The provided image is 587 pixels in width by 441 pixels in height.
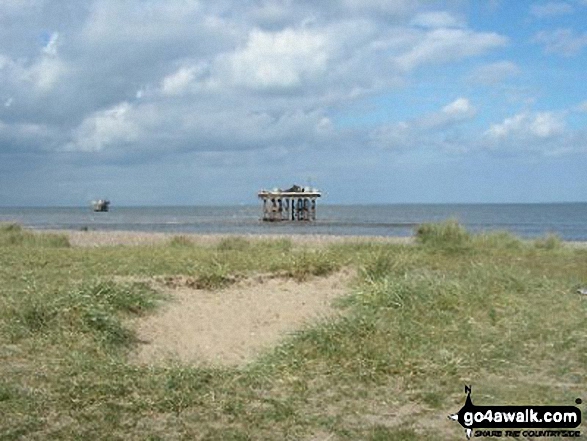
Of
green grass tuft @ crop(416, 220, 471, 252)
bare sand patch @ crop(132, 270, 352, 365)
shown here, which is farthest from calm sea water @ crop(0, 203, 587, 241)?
bare sand patch @ crop(132, 270, 352, 365)

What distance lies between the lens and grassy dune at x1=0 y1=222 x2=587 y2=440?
577 centimetres

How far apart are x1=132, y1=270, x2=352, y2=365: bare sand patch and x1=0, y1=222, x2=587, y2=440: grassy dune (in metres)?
0.31

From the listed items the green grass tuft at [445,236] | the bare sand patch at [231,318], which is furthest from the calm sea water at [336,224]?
the bare sand patch at [231,318]

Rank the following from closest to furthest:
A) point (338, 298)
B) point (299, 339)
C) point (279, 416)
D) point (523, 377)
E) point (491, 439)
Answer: point (491, 439)
point (279, 416)
point (523, 377)
point (299, 339)
point (338, 298)

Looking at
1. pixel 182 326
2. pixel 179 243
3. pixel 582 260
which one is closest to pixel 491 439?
pixel 182 326

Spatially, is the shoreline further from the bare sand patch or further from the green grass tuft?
the bare sand patch

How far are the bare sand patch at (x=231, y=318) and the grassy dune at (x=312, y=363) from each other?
31 cm

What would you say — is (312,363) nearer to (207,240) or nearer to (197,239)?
(207,240)

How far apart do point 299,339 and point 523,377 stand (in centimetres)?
273

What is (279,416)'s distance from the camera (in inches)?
232

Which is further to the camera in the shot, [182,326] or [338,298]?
[338,298]

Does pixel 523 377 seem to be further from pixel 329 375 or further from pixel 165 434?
pixel 165 434

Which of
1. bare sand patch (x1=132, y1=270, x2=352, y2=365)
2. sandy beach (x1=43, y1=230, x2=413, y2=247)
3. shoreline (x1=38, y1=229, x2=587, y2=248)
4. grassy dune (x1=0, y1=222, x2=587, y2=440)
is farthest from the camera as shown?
sandy beach (x1=43, y1=230, x2=413, y2=247)

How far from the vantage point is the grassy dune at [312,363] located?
5.77 meters
